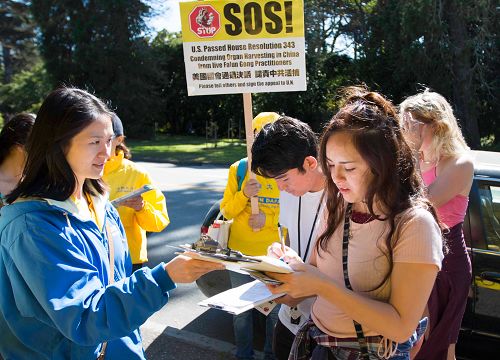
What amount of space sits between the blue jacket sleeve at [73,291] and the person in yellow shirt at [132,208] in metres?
1.78

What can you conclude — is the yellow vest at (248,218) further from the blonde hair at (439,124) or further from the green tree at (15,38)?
the green tree at (15,38)

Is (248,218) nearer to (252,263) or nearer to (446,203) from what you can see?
(446,203)

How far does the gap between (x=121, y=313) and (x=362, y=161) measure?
935 mm

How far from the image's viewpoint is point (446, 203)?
108 inches

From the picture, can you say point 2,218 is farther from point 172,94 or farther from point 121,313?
point 172,94

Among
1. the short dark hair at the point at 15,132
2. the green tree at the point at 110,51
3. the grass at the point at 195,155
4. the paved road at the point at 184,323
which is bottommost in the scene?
the grass at the point at 195,155

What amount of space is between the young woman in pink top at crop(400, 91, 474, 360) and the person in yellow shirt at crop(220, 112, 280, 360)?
1.08m

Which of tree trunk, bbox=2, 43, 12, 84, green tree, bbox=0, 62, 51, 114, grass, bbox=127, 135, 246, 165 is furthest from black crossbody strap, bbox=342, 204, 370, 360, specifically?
tree trunk, bbox=2, 43, 12, 84

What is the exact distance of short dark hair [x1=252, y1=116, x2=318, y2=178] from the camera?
7.76 ft

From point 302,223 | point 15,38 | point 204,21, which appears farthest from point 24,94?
point 302,223

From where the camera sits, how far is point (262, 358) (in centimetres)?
372

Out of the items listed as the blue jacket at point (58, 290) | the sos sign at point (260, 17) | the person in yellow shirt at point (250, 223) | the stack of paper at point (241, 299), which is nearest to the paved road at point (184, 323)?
the person in yellow shirt at point (250, 223)

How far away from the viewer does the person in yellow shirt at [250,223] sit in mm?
3482

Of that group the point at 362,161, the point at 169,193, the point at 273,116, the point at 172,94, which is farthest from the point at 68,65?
the point at 362,161
